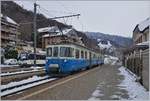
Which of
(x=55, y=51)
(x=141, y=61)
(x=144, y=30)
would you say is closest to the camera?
(x=141, y=61)

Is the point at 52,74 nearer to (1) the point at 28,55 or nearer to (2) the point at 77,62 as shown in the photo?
(2) the point at 77,62

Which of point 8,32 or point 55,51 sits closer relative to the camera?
point 55,51

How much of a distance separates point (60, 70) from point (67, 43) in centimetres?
219

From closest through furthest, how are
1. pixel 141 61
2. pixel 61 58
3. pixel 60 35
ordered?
pixel 141 61, pixel 61 58, pixel 60 35

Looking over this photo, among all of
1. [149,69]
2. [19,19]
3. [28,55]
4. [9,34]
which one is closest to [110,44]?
[19,19]

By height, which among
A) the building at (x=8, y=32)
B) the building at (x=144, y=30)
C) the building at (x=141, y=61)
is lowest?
the building at (x=141, y=61)

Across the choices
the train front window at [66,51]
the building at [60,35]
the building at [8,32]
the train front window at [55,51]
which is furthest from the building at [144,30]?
the building at [8,32]

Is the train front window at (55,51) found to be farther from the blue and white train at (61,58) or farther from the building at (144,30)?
the building at (144,30)

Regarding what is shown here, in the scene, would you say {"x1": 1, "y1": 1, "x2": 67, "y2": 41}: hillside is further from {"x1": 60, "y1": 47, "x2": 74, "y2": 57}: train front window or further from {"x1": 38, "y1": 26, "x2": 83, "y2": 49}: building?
{"x1": 60, "y1": 47, "x2": 74, "y2": 57}: train front window

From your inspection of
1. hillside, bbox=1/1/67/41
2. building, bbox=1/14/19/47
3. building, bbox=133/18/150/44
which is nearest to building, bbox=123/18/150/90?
building, bbox=133/18/150/44

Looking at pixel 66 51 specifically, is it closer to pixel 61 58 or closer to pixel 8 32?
pixel 61 58

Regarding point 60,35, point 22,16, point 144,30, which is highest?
point 22,16

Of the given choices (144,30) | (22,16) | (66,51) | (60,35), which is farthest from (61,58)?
(22,16)

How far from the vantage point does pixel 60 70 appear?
2458cm
